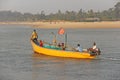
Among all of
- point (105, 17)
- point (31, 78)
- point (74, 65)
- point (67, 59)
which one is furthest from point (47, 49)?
point (105, 17)

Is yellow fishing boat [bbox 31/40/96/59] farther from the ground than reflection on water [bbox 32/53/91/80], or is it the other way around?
yellow fishing boat [bbox 31/40/96/59]

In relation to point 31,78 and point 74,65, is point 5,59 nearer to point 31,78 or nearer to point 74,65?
point 74,65

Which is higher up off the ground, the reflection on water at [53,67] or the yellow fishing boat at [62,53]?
the yellow fishing boat at [62,53]

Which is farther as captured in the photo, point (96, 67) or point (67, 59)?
point (67, 59)

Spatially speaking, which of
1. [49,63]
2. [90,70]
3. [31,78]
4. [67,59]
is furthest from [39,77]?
[67,59]

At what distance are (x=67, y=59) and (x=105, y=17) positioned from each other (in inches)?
4454

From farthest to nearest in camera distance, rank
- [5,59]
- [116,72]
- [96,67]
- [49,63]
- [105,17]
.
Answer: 1. [105,17]
2. [5,59]
3. [49,63]
4. [96,67]
5. [116,72]

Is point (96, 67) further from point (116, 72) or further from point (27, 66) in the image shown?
point (27, 66)

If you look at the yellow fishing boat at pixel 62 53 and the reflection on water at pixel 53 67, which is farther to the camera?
the yellow fishing boat at pixel 62 53

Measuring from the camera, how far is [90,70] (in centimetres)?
2658

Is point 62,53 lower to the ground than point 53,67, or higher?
higher

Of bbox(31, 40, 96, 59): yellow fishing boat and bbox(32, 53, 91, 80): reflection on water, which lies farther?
bbox(31, 40, 96, 59): yellow fishing boat

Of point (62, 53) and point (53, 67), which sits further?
point (62, 53)

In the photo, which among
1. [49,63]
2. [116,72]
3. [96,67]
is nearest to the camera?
[116,72]
